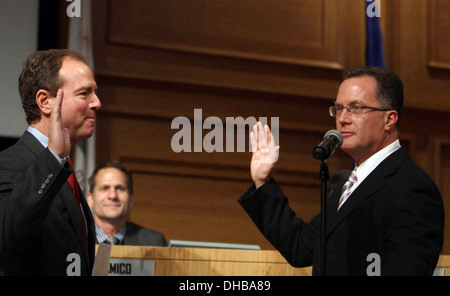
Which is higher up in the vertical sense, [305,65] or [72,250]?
[305,65]

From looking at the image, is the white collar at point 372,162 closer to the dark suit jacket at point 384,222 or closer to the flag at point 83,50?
the dark suit jacket at point 384,222

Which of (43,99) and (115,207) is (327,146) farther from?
(115,207)

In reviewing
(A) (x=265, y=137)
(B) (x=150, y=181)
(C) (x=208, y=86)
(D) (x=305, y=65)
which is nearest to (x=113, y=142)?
(B) (x=150, y=181)

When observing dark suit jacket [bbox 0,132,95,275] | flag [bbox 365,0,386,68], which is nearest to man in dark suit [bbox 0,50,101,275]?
dark suit jacket [bbox 0,132,95,275]

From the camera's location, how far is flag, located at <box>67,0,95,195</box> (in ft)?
14.1

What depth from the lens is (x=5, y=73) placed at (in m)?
4.27

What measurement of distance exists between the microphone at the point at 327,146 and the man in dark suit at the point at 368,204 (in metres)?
0.24

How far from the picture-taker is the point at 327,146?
2.07 m

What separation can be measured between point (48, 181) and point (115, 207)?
2491 millimetres

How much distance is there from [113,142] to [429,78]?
246 cm

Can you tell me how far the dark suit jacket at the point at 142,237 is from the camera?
4.22 m

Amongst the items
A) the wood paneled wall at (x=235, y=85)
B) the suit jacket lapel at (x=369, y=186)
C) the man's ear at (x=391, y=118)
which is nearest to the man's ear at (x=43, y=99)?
the suit jacket lapel at (x=369, y=186)

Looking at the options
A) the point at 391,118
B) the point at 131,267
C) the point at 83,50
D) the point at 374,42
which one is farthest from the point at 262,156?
the point at 374,42

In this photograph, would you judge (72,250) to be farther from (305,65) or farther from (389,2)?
(389,2)
